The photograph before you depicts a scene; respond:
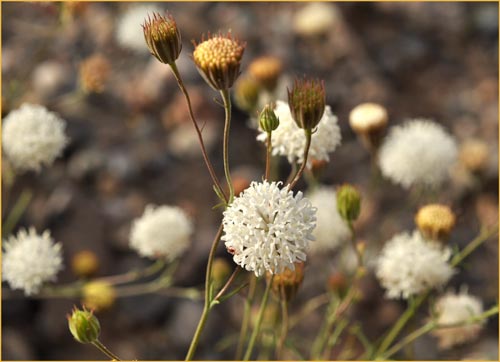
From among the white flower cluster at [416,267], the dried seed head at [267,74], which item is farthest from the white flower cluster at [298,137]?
the dried seed head at [267,74]

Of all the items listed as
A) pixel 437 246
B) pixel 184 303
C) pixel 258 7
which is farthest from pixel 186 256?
pixel 258 7

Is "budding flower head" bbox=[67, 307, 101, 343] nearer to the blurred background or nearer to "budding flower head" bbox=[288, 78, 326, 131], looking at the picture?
"budding flower head" bbox=[288, 78, 326, 131]

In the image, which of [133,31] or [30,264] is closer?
[30,264]

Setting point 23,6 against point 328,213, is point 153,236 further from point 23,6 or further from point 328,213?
point 23,6

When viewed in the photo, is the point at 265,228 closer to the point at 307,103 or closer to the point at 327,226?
the point at 307,103

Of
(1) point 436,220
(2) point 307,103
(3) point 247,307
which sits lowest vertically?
(3) point 247,307

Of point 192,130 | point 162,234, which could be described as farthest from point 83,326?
point 192,130

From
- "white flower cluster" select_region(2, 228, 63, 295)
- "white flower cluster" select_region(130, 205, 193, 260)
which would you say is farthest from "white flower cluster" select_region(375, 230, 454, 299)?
"white flower cluster" select_region(2, 228, 63, 295)
